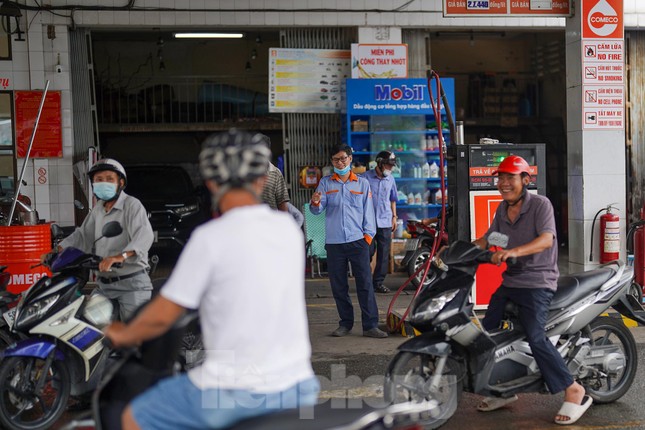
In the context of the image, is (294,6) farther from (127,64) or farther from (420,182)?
(127,64)

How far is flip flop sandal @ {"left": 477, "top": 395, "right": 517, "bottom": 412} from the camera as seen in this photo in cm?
581

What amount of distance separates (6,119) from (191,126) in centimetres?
551

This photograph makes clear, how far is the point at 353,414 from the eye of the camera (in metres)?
3.03

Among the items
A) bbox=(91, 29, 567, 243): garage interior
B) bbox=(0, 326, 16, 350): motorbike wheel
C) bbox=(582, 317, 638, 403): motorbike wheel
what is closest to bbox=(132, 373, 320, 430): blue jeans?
bbox=(0, 326, 16, 350): motorbike wheel

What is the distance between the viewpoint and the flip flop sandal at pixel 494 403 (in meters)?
5.81

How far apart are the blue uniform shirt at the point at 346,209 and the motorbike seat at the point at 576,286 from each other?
106 inches

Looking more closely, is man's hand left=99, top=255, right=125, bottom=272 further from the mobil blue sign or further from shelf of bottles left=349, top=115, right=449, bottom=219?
shelf of bottles left=349, top=115, right=449, bottom=219

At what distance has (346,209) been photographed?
809cm

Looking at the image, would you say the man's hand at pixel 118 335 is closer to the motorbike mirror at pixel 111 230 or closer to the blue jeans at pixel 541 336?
the motorbike mirror at pixel 111 230

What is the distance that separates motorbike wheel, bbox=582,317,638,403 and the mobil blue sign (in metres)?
7.63

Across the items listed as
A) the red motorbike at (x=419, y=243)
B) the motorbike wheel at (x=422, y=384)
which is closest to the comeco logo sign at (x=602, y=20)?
the red motorbike at (x=419, y=243)

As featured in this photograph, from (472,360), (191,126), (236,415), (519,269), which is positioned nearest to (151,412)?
(236,415)

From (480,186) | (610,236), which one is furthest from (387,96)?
(610,236)

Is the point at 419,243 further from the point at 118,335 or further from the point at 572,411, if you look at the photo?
the point at 118,335
